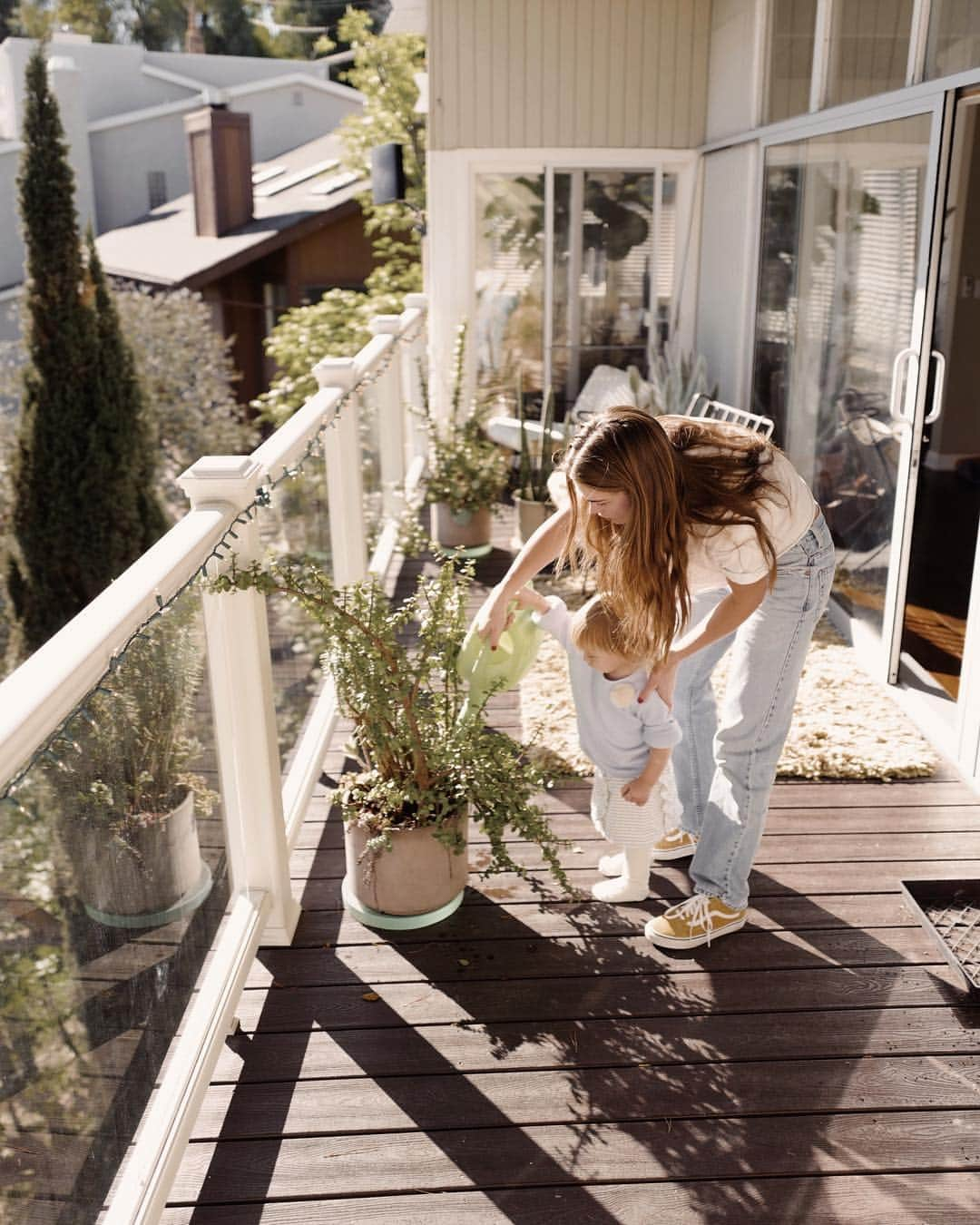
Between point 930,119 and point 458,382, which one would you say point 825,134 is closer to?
point 930,119

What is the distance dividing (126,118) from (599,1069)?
62.6 feet

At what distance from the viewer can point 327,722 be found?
3.90 meters

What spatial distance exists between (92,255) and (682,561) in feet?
29.1

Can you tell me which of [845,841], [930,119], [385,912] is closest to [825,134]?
[930,119]

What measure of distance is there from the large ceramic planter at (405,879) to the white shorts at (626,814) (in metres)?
0.34

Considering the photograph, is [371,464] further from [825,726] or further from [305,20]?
[305,20]

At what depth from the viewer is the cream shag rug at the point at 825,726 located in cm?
381

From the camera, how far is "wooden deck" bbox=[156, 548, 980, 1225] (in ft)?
7.13

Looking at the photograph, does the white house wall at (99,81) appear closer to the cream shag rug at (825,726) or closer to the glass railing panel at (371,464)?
the glass railing panel at (371,464)

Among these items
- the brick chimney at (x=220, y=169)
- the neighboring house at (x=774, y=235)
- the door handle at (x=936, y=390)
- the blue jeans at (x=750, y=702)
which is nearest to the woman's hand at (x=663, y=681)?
the blue jeans at (x=750, y=702)

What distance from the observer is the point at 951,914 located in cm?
298

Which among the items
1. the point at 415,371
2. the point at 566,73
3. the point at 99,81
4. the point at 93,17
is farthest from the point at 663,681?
the point at 93,17

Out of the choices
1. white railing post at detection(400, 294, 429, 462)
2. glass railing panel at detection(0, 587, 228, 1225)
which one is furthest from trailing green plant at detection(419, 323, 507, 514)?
glass railing panel at detection(0, 587, 228, 1225)

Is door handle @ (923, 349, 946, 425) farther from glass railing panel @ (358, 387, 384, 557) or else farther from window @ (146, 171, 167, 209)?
window @ (146, 171, 167, 209)
